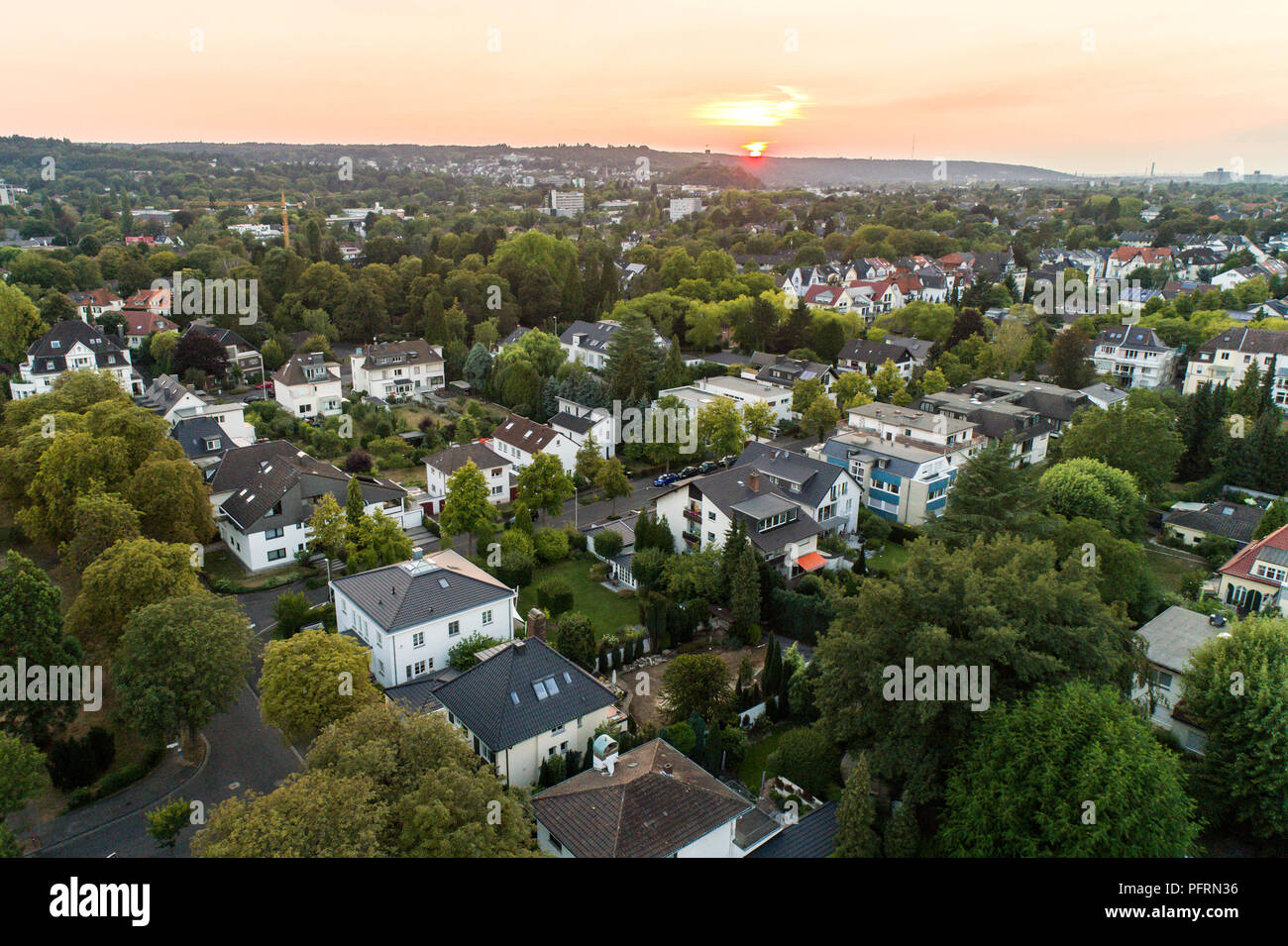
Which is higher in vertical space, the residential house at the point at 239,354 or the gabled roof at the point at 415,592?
the residential house at the point at 239,354

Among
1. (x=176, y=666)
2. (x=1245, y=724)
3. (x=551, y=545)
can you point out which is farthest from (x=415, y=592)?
(x=1245, y=724)

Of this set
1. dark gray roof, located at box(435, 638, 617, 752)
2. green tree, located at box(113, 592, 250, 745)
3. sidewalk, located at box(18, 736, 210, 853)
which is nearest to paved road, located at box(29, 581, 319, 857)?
sidewalk, located at box(18, 736, 210, 853)

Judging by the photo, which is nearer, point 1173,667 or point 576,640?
point 1173,667

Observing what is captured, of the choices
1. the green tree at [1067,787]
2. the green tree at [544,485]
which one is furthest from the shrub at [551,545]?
the green tree at [1067,787]

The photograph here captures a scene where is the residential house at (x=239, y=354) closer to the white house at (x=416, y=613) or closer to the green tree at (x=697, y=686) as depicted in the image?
the white house at (x=416, y=613)

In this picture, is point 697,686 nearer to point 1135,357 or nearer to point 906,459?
point 906,459

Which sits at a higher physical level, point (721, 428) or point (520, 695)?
point (721, 428)
